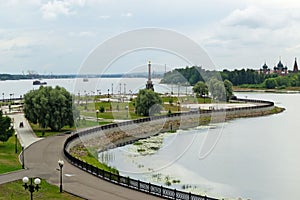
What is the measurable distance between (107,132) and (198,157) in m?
10.8

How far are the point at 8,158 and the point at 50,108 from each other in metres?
14.3

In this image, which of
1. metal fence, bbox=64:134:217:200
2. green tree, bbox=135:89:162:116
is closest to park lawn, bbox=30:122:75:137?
metal fence, bbox=64:134:217:200

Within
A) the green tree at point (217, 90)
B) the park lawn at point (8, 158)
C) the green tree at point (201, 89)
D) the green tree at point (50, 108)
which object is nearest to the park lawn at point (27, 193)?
the park lawn at point (8, 158)

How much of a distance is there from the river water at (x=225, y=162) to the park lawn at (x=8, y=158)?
7.66 m

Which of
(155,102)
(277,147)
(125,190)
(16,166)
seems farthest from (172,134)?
(125,190)

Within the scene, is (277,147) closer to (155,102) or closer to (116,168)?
(116,168)

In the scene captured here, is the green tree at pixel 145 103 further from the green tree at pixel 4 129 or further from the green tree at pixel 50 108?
the green tree at pixel 4 129

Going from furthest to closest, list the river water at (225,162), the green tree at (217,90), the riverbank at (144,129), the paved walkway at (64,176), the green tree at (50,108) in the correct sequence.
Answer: the green tree at (217,90)
the green tree at (50,108)
the riverbank at (144,129)
the river water at (225,162)
the paved walkway at (64,176)

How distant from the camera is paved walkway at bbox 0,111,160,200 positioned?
2094 cm

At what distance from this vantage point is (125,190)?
855 inches

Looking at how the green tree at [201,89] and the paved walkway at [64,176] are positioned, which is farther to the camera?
the green tree at [201,89]

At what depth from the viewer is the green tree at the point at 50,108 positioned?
4378 cm

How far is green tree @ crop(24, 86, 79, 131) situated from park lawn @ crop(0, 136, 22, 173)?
697cm

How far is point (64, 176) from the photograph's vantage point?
24656 mm
